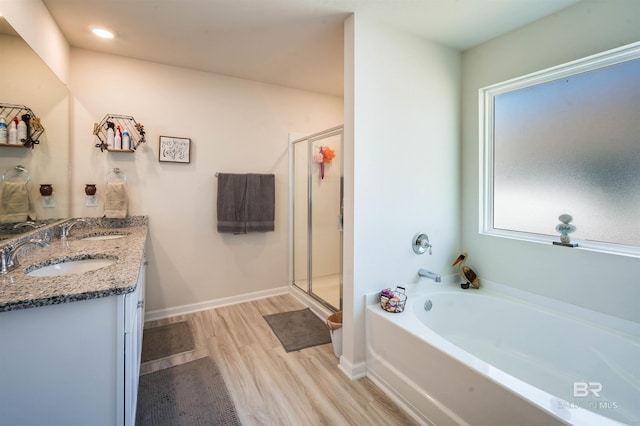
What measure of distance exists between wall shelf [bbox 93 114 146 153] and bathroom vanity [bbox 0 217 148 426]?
5.28ft

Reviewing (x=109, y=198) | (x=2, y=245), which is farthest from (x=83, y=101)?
(x=2, y=245)

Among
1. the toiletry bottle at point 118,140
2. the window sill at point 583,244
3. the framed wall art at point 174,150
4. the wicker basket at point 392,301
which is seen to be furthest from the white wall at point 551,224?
the toiletry bottle at point 118,140

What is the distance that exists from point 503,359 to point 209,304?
103 inches

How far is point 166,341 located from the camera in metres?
2.34

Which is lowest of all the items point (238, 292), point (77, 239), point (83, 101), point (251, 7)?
point (238, 292)

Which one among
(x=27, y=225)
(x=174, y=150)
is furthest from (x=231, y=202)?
(x=27, y=225)

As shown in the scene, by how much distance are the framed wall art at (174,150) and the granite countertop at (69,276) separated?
88 centimetres

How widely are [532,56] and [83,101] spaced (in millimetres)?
3533

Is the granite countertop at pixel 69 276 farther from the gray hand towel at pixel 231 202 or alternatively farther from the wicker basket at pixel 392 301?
the wicker basket at pixel 392 301

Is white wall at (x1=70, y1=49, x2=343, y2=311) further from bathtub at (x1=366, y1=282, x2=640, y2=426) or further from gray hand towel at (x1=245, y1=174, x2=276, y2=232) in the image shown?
bathtub at (x1=366, y1=282, x2=640, y2=426)

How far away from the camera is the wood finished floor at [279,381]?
160cm

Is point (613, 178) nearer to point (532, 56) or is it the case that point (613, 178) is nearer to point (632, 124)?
point (632, 124)

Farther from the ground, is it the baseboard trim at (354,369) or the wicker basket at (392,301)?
the wicker basket at (392,301)

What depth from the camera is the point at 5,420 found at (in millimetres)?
956
